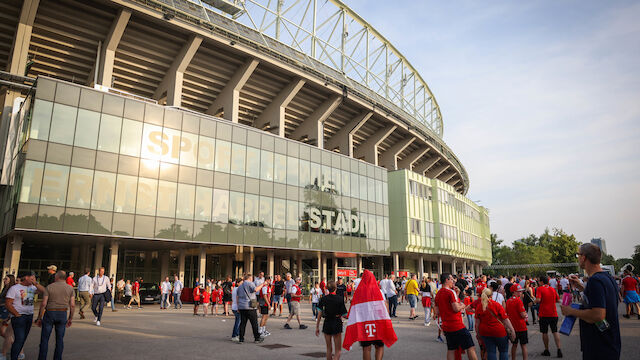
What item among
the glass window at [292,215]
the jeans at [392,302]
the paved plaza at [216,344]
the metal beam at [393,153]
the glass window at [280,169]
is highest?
the metal beam at [393,153]

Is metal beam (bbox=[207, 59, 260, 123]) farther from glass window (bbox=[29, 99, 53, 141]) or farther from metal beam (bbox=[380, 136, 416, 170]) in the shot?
metal beam (bbox=[380, 136, 416, 170])

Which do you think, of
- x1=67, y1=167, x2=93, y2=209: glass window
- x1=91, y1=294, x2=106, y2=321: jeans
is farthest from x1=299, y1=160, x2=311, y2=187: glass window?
x1=91, y1=294, x2=106, y2=321: jeans

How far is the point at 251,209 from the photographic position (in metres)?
30.6

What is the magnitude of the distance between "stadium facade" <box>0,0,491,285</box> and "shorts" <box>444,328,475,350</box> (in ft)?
74.0

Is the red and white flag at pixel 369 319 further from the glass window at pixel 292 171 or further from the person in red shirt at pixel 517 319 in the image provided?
the glass window at pixel 292 171

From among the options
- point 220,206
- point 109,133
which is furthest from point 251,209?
point 109,133

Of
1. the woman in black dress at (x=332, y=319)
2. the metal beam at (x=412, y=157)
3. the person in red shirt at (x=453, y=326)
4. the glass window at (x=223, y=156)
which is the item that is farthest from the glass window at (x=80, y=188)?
the metal beam at (x=412, y=157)

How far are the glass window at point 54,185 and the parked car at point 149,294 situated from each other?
313 inches

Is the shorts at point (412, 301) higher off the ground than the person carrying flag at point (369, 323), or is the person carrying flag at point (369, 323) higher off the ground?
the person carrying flag at point (369, 323)

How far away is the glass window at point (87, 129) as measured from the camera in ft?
77.9

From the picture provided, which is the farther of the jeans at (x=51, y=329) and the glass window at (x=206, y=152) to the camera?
the glass window at (x=206, y=152)

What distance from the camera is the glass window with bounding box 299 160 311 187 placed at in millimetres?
34500

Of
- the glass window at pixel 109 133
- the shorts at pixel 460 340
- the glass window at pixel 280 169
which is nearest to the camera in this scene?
the shorts at pixel 460 340

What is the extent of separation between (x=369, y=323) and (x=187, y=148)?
23821 mm
